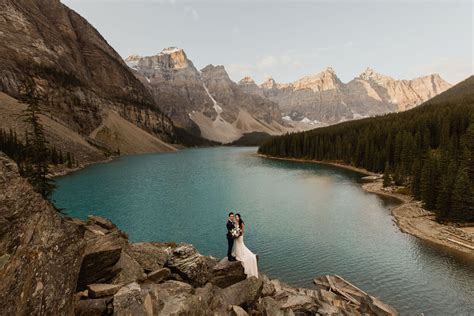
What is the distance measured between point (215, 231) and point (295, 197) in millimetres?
33093

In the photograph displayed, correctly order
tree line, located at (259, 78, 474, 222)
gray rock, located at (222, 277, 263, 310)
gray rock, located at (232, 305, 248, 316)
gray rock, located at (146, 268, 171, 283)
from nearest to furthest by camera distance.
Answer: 1. gray rock, located at (232, 305, 248, 316)
2. gray rock, located at (146, 268, 171, 283)
3. gray rock, located at (222, 277, 263, 310)
4. tree line, located at (259, 78, 474, 222)

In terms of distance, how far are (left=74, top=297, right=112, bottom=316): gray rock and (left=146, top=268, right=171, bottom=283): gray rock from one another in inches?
149

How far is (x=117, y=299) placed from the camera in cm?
1164

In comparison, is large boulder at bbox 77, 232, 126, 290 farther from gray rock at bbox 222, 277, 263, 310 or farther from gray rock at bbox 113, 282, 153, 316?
gray rock at bbox 222, 277, 263, 310

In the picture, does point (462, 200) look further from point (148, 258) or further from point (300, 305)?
point (148, 258)

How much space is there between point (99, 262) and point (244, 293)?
799 cm

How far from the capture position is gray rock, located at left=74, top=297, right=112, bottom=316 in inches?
453

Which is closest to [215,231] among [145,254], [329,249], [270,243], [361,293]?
[270,243]

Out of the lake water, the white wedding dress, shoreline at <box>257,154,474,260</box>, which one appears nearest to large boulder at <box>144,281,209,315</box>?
the white wedding dress

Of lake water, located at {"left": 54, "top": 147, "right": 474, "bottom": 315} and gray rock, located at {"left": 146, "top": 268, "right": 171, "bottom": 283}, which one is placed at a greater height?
gray rock, located at {"left": 146, "top": 268, "right": 171, "bottom": 283}

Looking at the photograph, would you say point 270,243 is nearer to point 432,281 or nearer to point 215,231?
point 215,231

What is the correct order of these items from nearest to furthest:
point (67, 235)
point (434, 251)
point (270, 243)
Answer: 1. point (67, 235)
2. point (434, 251)
3. point (270, 243)

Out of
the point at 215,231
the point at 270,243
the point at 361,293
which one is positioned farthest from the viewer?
the point at 215,231

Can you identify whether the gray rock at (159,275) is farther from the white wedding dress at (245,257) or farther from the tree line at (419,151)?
the tree line at (419,151)
